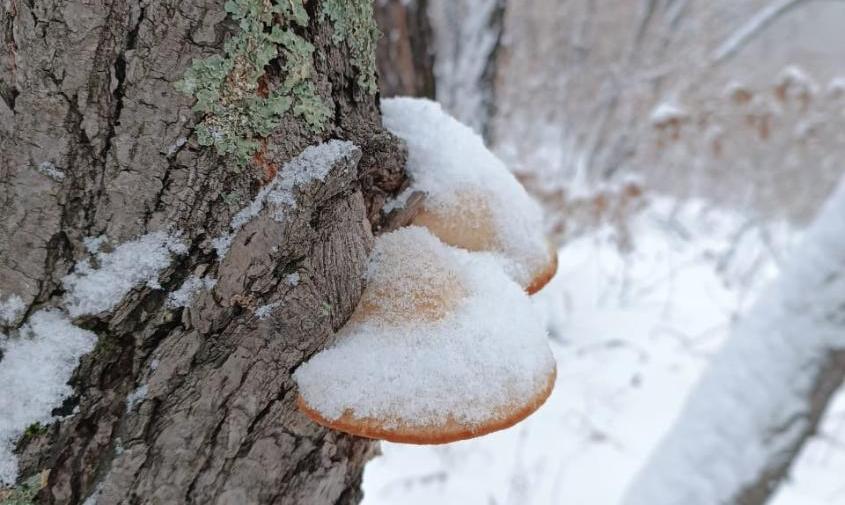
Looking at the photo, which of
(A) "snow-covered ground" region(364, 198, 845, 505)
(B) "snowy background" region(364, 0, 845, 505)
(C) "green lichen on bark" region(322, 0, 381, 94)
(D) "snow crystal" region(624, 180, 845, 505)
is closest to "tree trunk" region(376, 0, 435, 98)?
(B) "snowy background" region(364, 0, 845, 505)

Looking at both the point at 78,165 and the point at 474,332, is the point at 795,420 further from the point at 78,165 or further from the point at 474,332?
the point at 78,165

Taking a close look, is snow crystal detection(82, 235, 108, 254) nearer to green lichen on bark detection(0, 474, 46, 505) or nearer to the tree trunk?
green lichen on bark detection(0, 474, 46, 505)

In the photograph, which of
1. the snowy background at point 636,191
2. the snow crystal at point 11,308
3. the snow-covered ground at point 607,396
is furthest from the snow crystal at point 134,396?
the snow-covered ground at point 607,396

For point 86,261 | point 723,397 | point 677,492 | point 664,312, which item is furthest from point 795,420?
point 664,312

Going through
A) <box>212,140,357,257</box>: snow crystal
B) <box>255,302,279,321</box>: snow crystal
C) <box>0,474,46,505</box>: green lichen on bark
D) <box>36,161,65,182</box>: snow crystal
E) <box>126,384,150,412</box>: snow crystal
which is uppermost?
<box>36,161,65,182</box>: snow crystal

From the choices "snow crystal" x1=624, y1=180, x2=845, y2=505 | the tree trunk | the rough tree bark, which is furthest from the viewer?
the tree trunk

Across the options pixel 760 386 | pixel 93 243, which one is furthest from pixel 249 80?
pixel 760 386
